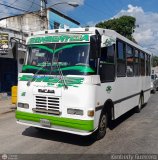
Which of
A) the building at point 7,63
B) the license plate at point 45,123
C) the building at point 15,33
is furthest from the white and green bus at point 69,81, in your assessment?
the building at point 7,63

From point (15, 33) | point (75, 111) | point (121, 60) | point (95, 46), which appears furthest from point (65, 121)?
point (15, 33)

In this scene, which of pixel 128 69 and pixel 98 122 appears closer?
pixel 98 122

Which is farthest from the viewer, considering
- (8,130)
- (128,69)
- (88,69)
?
(128,69)

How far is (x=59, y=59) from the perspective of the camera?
730 cm

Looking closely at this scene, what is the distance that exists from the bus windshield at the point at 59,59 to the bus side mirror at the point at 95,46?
0.34ft

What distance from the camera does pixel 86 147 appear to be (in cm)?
707

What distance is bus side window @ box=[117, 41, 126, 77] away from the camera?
29.1 ft

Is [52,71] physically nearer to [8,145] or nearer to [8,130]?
[8,145]

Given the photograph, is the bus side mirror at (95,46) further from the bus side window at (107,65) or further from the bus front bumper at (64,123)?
the bus front bumper at (64,123)

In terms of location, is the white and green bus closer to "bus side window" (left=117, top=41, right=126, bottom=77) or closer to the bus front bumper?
the bus front bumper

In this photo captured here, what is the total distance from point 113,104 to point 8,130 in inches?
134

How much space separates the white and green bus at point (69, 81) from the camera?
6.79 m

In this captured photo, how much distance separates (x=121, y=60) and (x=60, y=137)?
10.6 feet

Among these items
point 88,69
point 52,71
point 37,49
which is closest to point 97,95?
point 88,69
